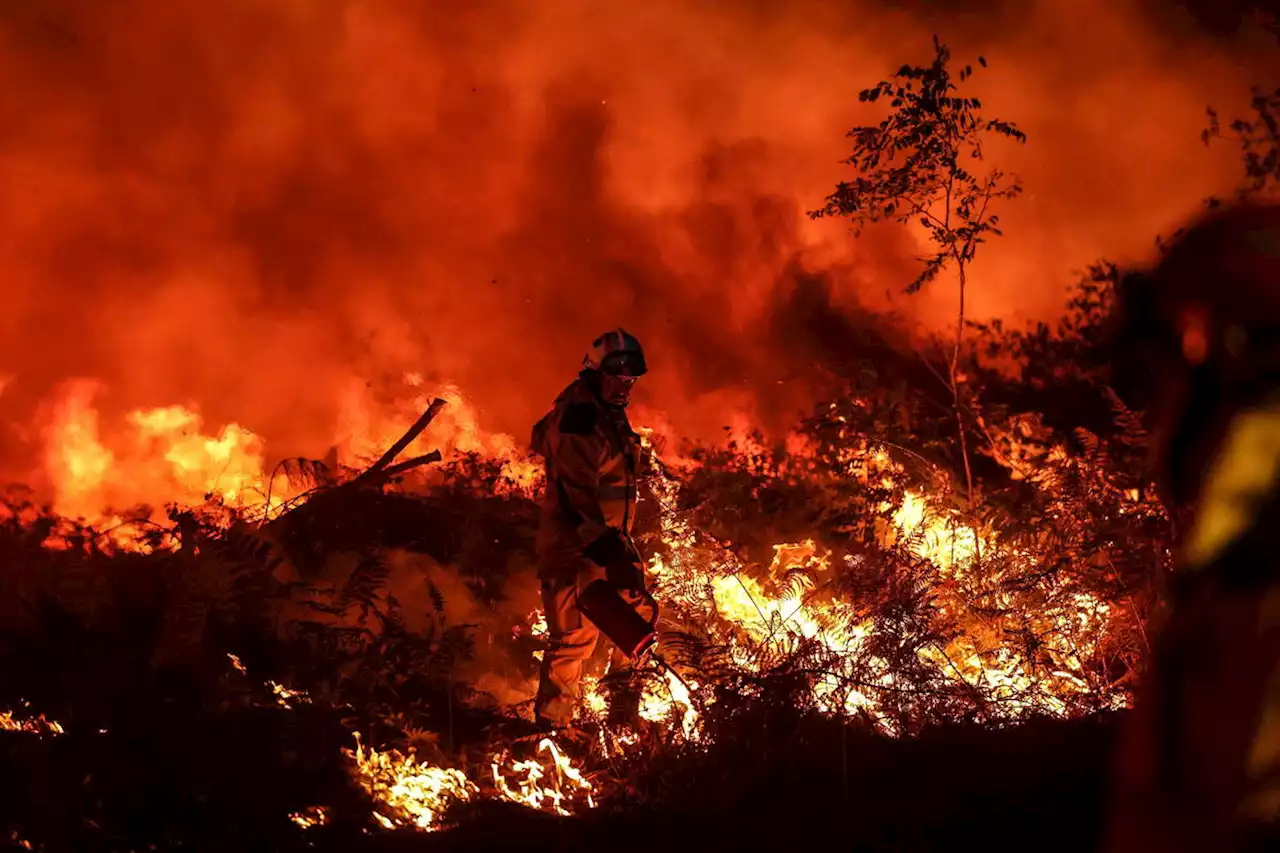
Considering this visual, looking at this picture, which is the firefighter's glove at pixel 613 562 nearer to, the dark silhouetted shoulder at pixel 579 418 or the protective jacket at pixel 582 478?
the protective jacket at pixel 582 478

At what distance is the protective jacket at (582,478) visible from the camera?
6113 millimetres

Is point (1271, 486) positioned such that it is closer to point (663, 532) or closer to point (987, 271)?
point (663, 532)

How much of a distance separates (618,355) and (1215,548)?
12.7 ft

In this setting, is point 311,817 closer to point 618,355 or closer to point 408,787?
point 408,787

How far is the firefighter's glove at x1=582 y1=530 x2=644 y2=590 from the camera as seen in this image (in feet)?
19.9

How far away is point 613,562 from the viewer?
20.0 ft

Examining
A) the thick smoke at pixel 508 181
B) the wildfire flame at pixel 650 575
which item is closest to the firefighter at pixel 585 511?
the wildfire flame at pixel 650 575

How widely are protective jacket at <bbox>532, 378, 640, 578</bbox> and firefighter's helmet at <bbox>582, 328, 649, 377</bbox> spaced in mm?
207

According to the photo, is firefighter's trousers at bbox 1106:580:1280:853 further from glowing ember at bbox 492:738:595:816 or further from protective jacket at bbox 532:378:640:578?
protective jacket at bbox 532:378:640:578

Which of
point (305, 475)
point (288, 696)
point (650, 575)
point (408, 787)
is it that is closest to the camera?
point (408, 787)

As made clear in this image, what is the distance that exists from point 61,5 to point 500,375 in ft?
19.5

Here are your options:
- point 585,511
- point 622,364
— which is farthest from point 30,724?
point 622,364

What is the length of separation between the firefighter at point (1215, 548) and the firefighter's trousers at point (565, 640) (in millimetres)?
3681

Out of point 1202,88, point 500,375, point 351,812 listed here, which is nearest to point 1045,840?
point 351,812
